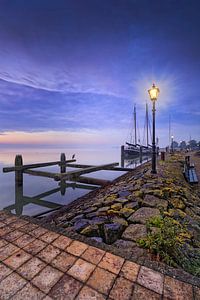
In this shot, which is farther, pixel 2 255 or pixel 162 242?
pixel 162 242

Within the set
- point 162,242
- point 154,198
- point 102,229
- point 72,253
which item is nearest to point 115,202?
point 154,198

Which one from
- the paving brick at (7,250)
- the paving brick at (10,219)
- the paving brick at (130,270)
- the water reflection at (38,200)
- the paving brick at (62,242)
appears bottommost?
the water reflection at (38,200)

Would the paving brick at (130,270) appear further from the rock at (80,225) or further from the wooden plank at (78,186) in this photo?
the wooden plank at (78,186)

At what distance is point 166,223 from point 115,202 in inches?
62.3

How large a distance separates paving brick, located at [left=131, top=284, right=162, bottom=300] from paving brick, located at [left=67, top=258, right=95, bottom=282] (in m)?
0.47

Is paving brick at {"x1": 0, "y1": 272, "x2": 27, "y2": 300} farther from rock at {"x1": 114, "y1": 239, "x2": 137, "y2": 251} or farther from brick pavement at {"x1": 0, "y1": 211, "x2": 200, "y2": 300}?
rock at {"x1": 114, "y1": 239, "x2": 137, "y2": 251}

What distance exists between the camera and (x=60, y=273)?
5.52 ft

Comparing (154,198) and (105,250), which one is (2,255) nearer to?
(105,250)

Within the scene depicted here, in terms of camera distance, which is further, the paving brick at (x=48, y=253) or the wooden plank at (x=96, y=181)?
the wooden plank at (x=96, y=181)

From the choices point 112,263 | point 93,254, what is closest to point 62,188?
point 93,254

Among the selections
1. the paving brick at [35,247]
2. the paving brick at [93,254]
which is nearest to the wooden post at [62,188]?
the paving brick at [35,247]

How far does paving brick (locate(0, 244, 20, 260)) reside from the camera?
1.96 m

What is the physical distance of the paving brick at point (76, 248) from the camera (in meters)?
2.01

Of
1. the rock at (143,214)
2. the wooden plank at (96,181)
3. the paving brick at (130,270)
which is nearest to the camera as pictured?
the paving brick at (130,270)
